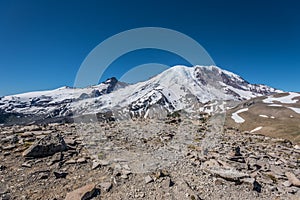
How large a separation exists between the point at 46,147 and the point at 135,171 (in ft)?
17.9

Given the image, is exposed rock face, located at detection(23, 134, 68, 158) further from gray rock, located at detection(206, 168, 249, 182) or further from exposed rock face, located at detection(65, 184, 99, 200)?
gray rock, located at detection(206, 168, 249, 182)

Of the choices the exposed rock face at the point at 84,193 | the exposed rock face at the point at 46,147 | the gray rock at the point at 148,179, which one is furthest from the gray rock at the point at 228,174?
the exposed rock face at the point at 46,147

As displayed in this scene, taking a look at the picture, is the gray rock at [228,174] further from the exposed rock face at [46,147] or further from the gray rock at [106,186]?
the exposed rock face at [46,147]

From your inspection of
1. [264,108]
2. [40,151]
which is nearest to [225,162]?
[40,151]

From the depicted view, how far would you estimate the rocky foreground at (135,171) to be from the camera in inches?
358

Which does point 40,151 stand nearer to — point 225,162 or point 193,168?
point 193,168

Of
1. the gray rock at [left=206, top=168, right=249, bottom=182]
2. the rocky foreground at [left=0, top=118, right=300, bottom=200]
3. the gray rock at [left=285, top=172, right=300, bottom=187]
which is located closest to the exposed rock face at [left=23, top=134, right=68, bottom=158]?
the rocky foreground at [left=0, top=118, right=300, bottom=200]

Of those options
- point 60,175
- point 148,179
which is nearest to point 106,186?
point 148,179

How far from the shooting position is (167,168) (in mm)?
11703

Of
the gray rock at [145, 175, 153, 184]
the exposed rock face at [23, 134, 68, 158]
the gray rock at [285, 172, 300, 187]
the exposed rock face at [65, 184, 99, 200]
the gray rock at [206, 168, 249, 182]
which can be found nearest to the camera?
the exposed rock face at [65, 184, 99, 200]

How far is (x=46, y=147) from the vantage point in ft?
40.2

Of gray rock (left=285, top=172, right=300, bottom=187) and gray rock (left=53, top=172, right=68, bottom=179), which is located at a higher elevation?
gray rock (left=285, top=172, right=300, bottom=187)

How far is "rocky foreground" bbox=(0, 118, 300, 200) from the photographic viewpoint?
9.09 m

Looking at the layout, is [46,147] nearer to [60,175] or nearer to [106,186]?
[60,175]
